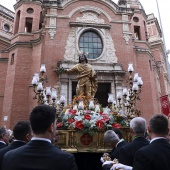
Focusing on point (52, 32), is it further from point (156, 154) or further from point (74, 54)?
point (156, 154)

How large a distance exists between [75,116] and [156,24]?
1156 inches

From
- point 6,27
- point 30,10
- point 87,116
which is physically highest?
point 6,27

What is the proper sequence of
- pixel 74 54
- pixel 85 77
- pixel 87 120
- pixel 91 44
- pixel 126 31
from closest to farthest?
1. pixel 87 120
2. pixel 85 77
3. pixel 74 54
4. pixel 91 44
5. pixel 126 31

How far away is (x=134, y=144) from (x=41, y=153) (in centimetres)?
180

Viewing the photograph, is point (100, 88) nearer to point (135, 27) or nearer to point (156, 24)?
point (135, 27)

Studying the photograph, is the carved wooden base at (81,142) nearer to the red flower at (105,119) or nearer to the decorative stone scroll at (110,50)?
the red flower at (105,119)

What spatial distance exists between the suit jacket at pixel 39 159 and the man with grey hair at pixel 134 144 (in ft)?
4.85

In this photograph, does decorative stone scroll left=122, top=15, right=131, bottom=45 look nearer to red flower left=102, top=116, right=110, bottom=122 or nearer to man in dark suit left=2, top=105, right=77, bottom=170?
red flower left=102, top=116, right=110, bottom=122

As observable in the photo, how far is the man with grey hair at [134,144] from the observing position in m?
3.27

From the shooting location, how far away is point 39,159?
197 cm

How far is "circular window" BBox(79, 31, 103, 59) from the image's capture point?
A: 17.4 meters

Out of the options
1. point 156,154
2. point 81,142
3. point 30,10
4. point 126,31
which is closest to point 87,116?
point 81,142

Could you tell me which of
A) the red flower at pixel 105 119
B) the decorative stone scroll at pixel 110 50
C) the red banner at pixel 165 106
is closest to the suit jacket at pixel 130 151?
the red flower at pixel 105 119

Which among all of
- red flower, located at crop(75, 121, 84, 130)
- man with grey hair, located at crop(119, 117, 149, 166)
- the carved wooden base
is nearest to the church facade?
red flower, located at crop(75, 121, 84, 130)
